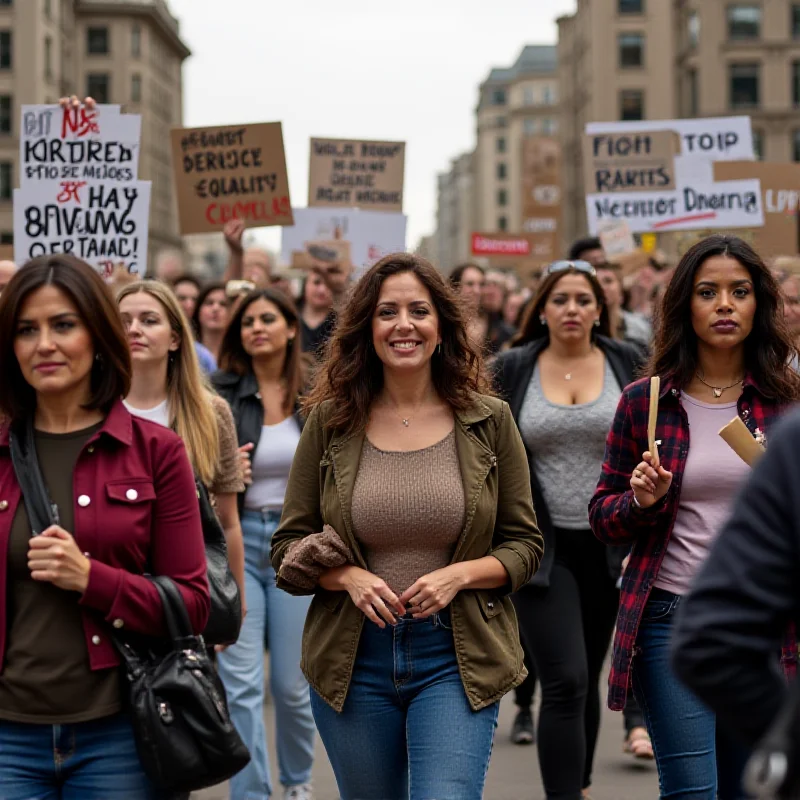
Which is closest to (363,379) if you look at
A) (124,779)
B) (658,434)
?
(658,434)

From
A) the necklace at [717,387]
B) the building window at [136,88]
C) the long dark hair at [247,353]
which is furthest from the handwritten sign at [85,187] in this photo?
the building window at [136,88]

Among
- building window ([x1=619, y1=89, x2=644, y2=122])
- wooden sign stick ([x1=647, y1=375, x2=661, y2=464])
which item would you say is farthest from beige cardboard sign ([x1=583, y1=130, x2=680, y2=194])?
building window ([x1=619, y1=89, x2=644, y2=122])

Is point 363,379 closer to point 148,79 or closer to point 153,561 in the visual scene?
point 153,561

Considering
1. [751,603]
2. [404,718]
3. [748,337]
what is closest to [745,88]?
[748,337]

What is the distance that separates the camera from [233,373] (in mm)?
7098

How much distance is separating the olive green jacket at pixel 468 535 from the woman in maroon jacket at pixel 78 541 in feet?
1.81

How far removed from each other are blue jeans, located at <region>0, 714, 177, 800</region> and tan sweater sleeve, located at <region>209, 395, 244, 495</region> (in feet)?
7.02

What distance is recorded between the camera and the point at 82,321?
3832mm

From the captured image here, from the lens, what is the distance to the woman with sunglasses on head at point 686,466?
4539mm

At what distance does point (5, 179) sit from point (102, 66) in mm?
29010

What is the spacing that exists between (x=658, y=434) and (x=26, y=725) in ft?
7.19

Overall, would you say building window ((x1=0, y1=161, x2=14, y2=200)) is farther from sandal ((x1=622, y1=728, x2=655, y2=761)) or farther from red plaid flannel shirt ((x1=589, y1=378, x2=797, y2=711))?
red plaid flannel shirt ((x1=589, y1=378, x2=797, y2=711))

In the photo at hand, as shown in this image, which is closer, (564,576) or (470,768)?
(470,768)

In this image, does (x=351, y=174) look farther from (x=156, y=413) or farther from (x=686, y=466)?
(x=686, y=466)
